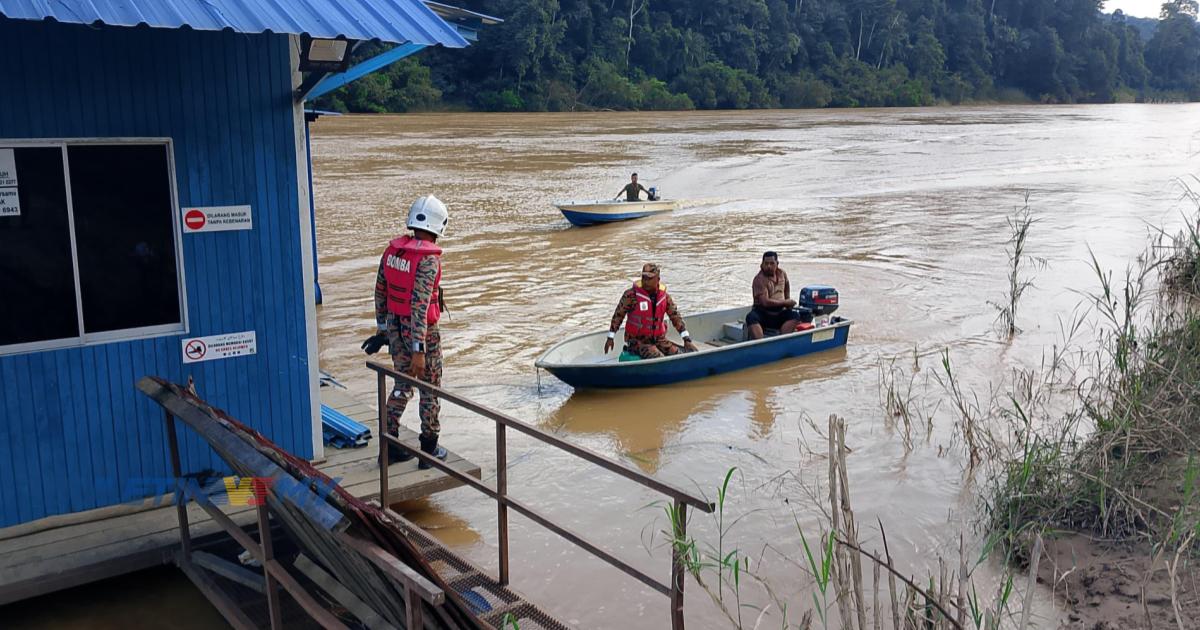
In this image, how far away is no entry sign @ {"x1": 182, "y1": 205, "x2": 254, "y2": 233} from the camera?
5.75m

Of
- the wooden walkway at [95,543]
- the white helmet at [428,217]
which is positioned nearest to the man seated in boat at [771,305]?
the white helmet at [428,217]

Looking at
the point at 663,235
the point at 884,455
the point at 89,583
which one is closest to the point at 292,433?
the point at 89,583

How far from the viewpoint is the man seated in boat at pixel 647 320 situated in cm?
1038

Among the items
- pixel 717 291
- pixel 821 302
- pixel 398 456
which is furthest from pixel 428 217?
pixel 717 291

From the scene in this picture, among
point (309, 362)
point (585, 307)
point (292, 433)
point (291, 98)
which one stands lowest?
point (585, 307)

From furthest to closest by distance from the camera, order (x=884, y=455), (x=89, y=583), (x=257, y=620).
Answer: (x=884, y=455)
(x=89, y=583)
(x=257, y=620)

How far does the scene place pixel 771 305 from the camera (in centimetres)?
1212

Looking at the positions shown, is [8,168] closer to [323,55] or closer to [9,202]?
[9,202]

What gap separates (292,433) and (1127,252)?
2001 centimetres

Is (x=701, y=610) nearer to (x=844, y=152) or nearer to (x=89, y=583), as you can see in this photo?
(x=89, y=583)

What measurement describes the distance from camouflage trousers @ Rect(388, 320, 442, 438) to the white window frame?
1.32 m

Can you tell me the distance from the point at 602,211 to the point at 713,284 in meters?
5.38

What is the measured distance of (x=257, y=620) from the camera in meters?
5.12

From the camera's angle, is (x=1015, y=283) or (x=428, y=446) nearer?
(x=428, y=446)
